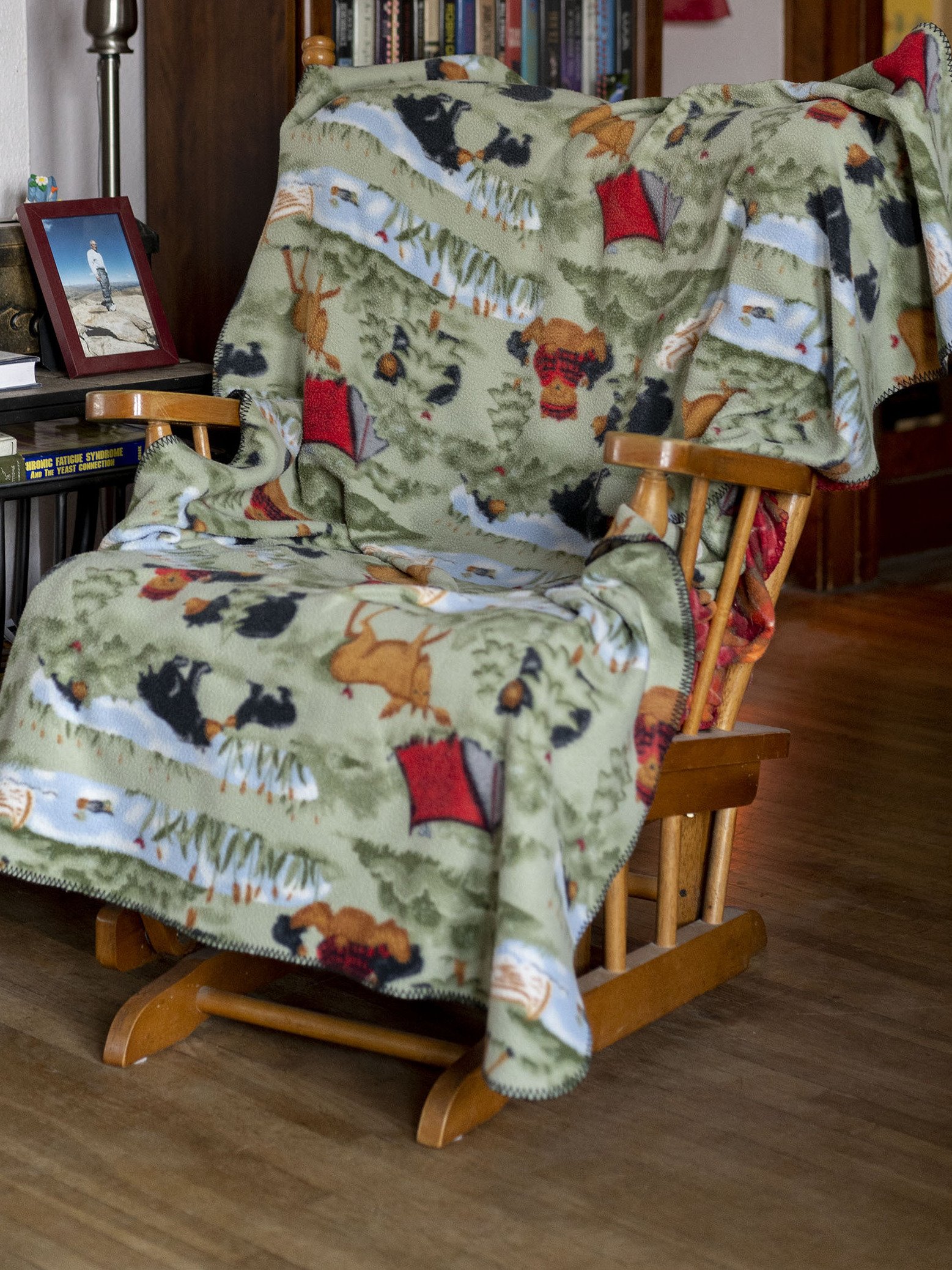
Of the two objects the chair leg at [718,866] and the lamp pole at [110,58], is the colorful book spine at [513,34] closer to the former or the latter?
the lamp pole at [110,58]

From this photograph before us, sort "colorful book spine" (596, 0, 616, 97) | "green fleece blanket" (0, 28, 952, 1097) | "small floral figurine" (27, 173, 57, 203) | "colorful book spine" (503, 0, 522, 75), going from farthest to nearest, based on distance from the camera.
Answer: "colorful book spine" (596, 0, 616, 97) → "colorful book spine" (503, 0, 522, 75) → "small floral figurine" (27, 173, 57, 203) → "green fleece blanket" (0, 28, 952, 1097)

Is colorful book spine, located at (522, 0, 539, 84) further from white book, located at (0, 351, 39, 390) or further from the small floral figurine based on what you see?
white book, located at (0, 351, 39, 390)

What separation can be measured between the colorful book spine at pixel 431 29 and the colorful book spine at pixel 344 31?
14cm

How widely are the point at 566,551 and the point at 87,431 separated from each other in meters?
Result: 0.74

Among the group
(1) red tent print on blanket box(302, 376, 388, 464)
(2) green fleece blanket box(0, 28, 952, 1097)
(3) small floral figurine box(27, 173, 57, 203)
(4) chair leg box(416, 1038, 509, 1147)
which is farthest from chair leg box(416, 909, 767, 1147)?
(3) small floral figurine box(27, 173, 57, 203)

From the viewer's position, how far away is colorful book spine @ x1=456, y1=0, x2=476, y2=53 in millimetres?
2602

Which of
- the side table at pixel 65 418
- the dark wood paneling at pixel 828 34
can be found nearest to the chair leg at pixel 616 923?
the side table at pixel 65 418

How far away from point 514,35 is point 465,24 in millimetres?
121

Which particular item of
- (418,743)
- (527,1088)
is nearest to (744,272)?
(418,743)

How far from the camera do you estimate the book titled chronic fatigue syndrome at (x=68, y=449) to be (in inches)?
79.9

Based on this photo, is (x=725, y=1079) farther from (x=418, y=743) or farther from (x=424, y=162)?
(x=424, y=162)

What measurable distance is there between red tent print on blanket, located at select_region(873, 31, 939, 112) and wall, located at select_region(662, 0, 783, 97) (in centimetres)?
205

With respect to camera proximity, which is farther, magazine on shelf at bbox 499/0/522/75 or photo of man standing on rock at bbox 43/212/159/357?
magazine on shelf at bbox 499/0/522/75

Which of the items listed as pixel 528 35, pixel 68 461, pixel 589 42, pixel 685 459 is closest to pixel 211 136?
pixel 528 35
